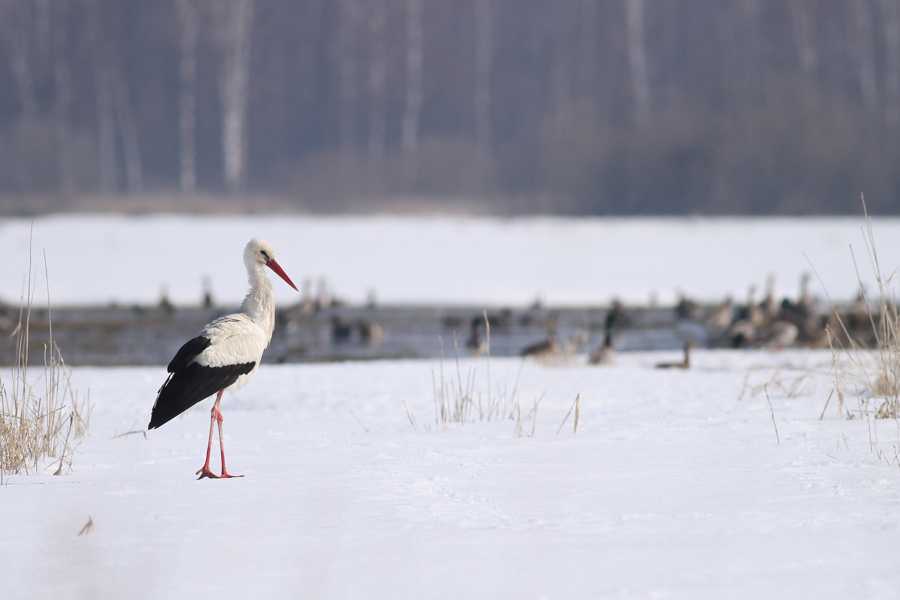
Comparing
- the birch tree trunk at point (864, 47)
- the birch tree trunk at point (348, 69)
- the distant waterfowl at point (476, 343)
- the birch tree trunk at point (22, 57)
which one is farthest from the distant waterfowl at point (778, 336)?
the birch tree trunk at point (22, 57)

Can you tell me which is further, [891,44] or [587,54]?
[587,54]

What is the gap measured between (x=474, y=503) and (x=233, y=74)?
2811 cm

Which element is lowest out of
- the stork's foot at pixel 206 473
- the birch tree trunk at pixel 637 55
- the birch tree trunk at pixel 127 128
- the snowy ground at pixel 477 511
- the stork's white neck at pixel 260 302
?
the snowy ground at pixel 477 511

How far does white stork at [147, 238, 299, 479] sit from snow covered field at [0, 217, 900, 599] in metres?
0.34

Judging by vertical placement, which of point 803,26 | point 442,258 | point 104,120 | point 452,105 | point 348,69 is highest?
point 803,26

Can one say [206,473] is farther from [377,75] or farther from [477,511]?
[377,75]

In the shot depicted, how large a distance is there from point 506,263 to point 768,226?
768 centimetres

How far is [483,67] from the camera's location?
111ft

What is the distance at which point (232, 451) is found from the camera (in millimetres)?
5781

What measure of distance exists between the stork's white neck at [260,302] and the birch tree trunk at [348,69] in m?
26.5

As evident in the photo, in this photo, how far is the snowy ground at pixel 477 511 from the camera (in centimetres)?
319

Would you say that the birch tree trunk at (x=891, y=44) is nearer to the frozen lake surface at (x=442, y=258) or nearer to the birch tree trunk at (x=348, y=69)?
the frozen lake surface at (x=442, y=258)

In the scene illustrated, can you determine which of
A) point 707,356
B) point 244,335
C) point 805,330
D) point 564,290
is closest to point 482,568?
point 244,335

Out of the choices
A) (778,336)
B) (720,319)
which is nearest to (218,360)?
(778,336)
